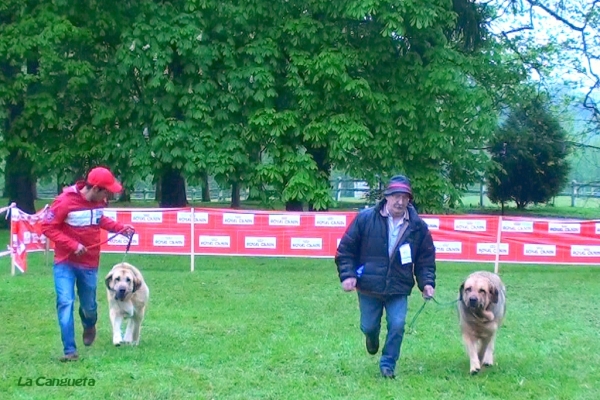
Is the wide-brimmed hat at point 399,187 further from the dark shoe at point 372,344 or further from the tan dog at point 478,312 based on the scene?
the dark shoe at point 372,344

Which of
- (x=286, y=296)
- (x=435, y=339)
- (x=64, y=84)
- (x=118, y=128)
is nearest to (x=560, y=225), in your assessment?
(x=286, y=296)

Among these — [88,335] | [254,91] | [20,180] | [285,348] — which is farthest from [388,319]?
[20,180]

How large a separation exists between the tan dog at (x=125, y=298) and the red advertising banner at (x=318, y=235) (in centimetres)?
796

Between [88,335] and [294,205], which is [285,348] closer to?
[88,335]

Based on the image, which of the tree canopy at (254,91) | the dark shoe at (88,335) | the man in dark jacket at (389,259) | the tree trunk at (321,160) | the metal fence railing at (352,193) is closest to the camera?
the man in dark jacket at (389,259)

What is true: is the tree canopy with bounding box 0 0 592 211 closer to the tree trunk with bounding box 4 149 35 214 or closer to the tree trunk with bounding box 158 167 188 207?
the tree trunk with bounding box 4 149 35 214

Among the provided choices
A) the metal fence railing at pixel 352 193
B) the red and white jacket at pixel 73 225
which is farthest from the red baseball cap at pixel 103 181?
the metal fence railing at pixel 352 193

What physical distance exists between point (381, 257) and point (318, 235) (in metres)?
9.88

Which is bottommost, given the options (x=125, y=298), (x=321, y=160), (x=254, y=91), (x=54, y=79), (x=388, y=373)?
(x=388, y=373)

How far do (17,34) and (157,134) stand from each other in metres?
4.66

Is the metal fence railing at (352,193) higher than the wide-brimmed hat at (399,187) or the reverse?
the reverse

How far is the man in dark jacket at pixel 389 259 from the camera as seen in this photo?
767 centimetres

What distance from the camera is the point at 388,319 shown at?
7816 mm

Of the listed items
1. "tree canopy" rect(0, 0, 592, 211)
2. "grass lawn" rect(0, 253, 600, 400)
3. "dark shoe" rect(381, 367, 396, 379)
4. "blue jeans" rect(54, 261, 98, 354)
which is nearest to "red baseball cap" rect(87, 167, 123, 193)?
"blue jeans" rect(54, 261, 98, 354)
